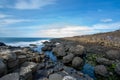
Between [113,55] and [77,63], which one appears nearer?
[77,63]

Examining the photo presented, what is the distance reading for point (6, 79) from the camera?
11070 millimetres

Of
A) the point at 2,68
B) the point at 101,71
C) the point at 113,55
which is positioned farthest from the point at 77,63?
the point at 2,68

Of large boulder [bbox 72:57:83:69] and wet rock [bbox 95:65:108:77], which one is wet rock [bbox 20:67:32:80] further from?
large boulder [bbox 72:57:83:69]

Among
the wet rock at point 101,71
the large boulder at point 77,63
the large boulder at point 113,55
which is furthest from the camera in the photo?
the large boulder at point 113,55

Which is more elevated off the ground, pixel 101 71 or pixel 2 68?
pixel 2 68

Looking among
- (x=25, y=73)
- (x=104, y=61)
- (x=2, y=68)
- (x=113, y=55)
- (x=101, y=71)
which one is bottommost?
(x=101, y=71)

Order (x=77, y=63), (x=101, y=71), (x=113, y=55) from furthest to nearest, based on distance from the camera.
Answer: (x=113, y=55), (x=77, y=63), (x=101, y=71)

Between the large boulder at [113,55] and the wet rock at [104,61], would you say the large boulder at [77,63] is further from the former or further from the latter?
the large boulder at [113,55]

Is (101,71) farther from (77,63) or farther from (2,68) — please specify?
(2,68)

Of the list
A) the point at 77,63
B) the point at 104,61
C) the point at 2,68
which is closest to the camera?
the point at 2,68

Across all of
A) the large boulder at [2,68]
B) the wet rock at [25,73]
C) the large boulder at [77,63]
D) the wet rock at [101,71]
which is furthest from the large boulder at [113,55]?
the large boulder at [2,68]

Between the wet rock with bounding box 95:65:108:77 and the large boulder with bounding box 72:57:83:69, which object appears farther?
the large boulder with bounding box 72:57:83:69

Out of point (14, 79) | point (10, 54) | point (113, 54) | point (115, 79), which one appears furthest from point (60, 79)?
point (113, 54)

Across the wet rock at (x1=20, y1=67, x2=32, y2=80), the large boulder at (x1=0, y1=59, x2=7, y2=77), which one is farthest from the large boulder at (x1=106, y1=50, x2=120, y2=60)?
the large boulder at (x1=0, y1=59, x2=7, y2=77)
